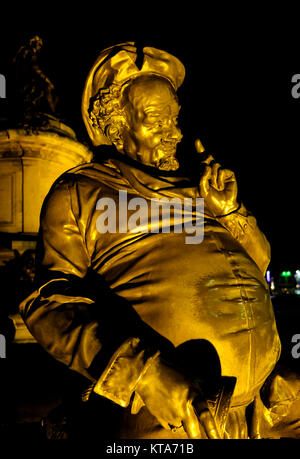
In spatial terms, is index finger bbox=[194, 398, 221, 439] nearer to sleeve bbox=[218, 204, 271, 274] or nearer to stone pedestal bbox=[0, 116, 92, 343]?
sleeve bbox=[218, 204, 271, 274]

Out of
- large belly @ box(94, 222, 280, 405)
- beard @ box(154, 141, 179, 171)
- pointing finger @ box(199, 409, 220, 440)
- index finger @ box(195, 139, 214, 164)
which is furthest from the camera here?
beard @ box(154, 141, 179, 171)

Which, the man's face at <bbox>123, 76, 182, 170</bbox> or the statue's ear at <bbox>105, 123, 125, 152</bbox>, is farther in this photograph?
the statue's ear at <bbox>105, 123, 125, 152</bbox>

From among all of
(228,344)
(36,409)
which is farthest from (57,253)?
(36,409)

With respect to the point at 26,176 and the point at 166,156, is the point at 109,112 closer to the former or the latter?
the point at 166,156

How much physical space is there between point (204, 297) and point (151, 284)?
0.78 ft

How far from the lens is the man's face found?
8.44 feet

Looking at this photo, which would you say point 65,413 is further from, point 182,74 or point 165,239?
point 182,74

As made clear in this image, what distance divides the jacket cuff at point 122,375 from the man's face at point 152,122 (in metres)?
1.25

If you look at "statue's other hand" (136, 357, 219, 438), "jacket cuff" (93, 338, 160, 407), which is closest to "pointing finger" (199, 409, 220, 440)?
"statue's other hand" (136, 357, 219, 438)

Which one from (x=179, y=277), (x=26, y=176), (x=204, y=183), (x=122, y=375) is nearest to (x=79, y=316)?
(x=122, y=375)

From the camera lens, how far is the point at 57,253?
2.20 m

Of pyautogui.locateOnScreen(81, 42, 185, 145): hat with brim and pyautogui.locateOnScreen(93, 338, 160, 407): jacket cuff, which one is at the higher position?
pyautogui.locateOnScreen(81, 42, 185, 145): hat with brim

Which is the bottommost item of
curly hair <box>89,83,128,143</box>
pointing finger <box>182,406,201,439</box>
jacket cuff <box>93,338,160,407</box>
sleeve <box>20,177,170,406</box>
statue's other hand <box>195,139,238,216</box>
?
pointing finger <box>182,406,201,439</box>

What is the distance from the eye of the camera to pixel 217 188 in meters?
2.49
